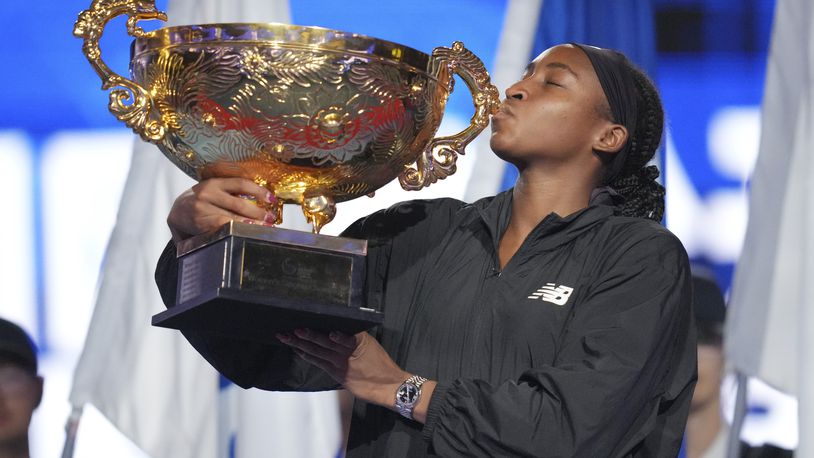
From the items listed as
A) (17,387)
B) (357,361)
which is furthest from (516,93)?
(17,387)

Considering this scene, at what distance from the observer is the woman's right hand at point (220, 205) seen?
4.66ft

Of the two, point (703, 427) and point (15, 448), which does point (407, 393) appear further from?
point (15, 448)

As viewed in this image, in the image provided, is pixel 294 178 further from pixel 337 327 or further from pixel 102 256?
pixel 102 256

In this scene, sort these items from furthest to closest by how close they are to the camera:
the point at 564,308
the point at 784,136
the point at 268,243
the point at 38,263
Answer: the point at 38,263
the point at 784,136
the point at 564,308
the point at 268,243

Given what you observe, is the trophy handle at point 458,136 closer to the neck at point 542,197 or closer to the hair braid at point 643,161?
the neck at point 542,197

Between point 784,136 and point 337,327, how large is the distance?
1.37 m

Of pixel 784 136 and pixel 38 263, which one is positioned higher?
pixel 784 136

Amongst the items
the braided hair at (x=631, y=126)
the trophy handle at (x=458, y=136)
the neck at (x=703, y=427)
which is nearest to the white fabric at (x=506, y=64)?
the neck at (x=703, y=427)

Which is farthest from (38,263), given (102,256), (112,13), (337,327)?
(337,327)

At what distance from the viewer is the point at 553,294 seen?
148 cm

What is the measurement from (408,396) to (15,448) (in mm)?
1458

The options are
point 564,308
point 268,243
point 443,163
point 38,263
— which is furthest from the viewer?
point 38,263

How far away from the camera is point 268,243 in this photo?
136 centimetres

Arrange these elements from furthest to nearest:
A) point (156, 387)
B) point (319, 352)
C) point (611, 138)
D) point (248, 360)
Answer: point (156, 387) < point (611, 138) < point (248, 360) < point (319, 352)
